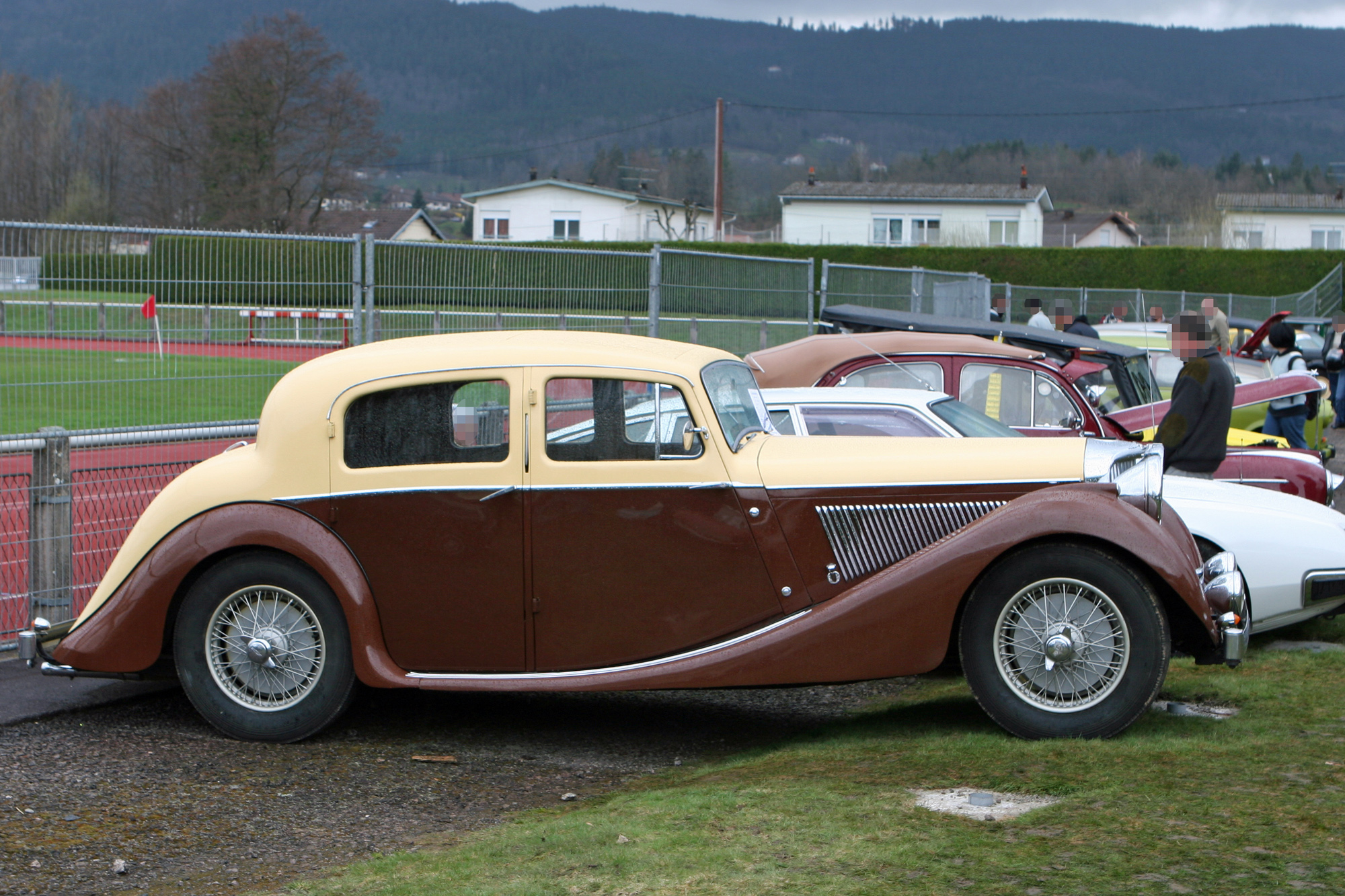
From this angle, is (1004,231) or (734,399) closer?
(734,399)

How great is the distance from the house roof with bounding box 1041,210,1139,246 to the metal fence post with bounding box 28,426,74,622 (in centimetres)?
8387

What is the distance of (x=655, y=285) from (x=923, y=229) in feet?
198

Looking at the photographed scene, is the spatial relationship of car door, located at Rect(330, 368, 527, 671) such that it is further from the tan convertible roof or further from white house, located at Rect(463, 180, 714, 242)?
white house, located at Rect(463, 180, 714, 242)

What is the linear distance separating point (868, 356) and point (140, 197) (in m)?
66.9

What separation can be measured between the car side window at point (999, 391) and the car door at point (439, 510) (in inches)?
177

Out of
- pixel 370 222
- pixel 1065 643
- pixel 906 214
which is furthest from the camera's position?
pixel 370 222

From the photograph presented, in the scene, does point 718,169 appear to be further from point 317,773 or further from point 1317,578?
point 317,773

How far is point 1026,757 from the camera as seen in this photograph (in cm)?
477

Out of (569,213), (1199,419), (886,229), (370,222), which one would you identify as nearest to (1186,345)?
(1199,419)

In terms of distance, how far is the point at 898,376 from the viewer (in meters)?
8.95

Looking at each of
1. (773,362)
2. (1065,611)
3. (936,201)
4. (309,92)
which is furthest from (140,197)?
(1065,611)

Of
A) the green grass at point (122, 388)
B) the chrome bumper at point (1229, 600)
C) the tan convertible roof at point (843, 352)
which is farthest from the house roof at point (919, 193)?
the chrome bumper at point (1229, 600)

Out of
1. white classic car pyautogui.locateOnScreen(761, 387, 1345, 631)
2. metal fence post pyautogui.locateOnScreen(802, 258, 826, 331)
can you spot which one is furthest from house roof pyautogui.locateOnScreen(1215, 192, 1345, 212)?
white classic car pyautogui.locateOnScreen(761, 387, 1345, 631)

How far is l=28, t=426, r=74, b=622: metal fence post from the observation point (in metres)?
6.62
